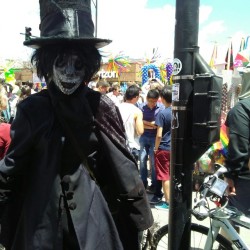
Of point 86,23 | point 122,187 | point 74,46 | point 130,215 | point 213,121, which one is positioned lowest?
point 130,215

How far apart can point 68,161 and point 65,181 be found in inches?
4.3

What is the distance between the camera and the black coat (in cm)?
185

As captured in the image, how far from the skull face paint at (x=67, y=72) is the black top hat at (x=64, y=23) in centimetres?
10

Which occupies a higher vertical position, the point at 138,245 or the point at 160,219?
the point at 138,245

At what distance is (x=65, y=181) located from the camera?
187 centimetres

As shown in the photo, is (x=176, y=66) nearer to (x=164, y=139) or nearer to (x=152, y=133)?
(x=164, y=139)

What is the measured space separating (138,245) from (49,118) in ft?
2.94

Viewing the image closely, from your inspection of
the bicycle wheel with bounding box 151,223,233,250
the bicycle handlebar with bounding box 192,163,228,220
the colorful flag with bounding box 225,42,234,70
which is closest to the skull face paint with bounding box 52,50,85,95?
the bicycle handlebar with bounding box 192,163,228,220

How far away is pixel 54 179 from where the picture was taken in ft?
6.08

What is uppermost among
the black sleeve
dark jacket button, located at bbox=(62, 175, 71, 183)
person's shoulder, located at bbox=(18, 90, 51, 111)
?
person's shoulder, located at bbox=(18, 90, 51, 111)

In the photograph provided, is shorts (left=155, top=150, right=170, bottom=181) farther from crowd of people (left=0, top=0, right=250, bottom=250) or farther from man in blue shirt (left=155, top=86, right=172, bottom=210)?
crowd of people (left=0, top=0, right=250, bottom=250)

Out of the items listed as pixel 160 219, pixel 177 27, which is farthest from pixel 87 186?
pixel 160 219

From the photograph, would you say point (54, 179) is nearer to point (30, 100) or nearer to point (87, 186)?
point (87, 186)

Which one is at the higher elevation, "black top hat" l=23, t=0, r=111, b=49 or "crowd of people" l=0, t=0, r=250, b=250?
"black top hat" l=23, t=0, r=111, b=49
